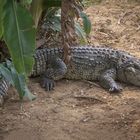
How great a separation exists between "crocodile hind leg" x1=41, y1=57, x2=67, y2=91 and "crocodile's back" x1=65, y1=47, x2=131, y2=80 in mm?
109

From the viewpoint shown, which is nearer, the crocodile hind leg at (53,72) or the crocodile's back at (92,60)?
the crocodile hind leg at (53,72)

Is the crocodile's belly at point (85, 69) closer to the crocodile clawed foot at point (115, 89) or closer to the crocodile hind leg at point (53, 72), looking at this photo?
the crocodile hind leg at point (53, 72)

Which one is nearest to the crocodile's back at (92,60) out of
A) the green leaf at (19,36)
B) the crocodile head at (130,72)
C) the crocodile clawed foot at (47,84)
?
the crocodile head at (130,72)

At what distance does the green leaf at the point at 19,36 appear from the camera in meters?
2.93

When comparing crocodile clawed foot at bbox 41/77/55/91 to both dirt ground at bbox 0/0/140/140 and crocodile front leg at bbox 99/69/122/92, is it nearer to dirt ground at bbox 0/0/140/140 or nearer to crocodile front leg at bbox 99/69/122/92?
dirt ground at bbox 0/0/140/140

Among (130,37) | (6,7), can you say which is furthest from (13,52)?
(130,37)

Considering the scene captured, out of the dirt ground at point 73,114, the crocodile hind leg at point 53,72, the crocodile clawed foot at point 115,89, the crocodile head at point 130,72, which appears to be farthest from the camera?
the crocodile head at point 130,72

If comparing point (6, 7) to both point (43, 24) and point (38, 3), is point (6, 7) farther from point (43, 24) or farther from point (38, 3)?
point (43, 24)

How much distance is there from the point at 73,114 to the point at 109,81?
0.95 metres

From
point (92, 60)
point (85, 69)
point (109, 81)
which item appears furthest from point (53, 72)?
point (109, 81)

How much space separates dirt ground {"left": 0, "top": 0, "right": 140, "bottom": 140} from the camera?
3.67 metres

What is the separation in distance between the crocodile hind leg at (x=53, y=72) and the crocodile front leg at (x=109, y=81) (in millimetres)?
442

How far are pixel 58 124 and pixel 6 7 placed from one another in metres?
1.27

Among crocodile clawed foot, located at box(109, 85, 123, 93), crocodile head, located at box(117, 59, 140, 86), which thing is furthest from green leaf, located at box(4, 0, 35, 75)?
crocodile head, located at box(117, 59, 140, 86)
